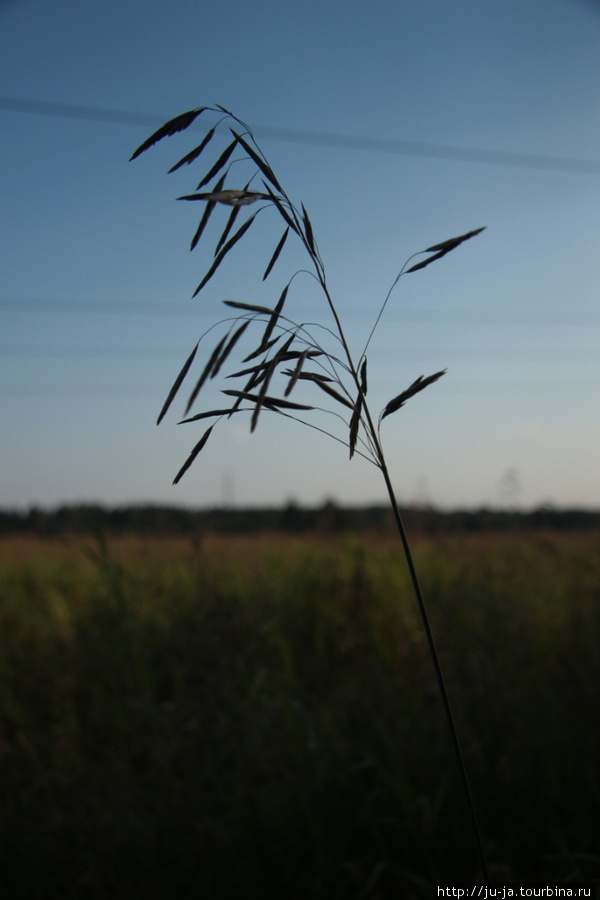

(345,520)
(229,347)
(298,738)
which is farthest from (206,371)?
(345,520)

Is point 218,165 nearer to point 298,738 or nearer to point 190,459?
point 190,459

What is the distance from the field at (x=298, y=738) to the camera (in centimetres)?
207

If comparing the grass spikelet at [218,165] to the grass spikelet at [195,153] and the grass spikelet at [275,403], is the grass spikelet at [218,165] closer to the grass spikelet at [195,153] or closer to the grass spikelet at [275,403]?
the grass spikelet at [195,153]

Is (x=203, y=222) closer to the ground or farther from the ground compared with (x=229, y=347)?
farther from the ground

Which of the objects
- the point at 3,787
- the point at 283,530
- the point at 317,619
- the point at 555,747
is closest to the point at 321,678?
the point at 317,619

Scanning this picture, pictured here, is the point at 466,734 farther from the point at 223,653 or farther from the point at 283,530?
the point at 283,530

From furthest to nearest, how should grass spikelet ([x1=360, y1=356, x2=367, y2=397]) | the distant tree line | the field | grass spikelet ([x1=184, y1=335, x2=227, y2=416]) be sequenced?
1. the distant tree line
2. the field
3. grass spikelet ([x1=360, y1=356, x2=367, y2=397])
4. grass spikelet ([x1=184, y1=335, x2=227, y2=416])

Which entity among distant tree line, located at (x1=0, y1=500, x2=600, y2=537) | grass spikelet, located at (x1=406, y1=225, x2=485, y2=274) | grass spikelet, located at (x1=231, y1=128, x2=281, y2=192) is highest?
grass spikelet, located at (x1=231, y1=128, x2=281, y2=192)

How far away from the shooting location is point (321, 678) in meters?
3.51

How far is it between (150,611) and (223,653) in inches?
63.7

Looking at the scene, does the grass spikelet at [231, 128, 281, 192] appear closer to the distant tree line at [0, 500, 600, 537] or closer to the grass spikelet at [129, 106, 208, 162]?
the grass spikelet at [129, 106, 208, 162]

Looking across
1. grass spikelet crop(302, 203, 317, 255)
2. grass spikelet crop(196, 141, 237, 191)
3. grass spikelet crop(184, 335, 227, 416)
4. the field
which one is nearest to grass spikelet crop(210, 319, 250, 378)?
grass spikelet crop(184, 335, 227, 416)

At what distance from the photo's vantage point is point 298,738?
8.71ft

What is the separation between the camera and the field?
81.7 inches
